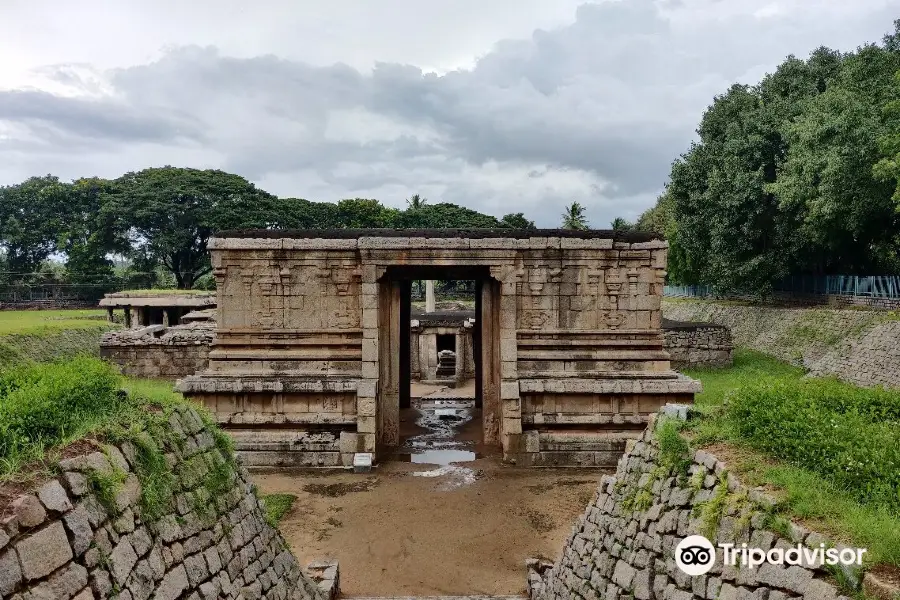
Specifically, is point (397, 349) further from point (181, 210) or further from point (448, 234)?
point (181, 210)

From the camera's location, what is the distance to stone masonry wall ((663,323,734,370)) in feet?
82.8

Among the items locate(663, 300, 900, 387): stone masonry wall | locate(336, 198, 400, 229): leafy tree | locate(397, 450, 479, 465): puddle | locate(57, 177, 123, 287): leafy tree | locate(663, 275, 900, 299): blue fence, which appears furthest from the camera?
locate(336, 198, 400, 229): leafy tree

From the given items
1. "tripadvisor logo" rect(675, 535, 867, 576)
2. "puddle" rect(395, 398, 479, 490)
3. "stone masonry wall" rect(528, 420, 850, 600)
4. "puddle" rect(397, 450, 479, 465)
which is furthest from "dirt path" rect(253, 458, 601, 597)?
"tripadvisor logo" rect(675, 535, 867, 576)

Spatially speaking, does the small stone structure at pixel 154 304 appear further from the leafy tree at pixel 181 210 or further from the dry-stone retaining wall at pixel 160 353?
the leafy tree at pixel 181 210

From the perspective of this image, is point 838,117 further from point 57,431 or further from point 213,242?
point 57,431

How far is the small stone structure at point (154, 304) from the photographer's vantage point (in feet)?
106

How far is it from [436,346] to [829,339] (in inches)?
649

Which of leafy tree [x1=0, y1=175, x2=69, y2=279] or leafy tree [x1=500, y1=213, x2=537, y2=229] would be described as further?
leafy tree [x1=500, y1=213, x2=537, y2=229]

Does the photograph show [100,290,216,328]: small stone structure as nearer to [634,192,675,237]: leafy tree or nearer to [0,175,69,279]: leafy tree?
[0,175,69,279]: leafy tree

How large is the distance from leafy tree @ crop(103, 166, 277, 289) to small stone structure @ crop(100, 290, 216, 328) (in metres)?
9.51

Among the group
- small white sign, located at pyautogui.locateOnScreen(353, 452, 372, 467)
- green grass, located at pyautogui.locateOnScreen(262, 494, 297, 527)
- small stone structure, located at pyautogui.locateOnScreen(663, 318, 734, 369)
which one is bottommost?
green grass, located at pyautogui.locateOnScreen(262, 494, 297, 527)

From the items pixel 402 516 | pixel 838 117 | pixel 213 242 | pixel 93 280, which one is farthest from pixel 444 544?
pixel 93 280

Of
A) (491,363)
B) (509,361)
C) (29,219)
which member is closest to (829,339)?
(491,363)

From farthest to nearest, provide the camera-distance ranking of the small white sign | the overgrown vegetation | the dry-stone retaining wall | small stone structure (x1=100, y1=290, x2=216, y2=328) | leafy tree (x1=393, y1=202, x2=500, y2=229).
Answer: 1. leafy tree (x1=393, y1=202, x2=500, y2=229)
2. small stone structure (x1=100, y1=290, x2=216, y2=328)
3. the dry-stone retaining wall
4. the small white sign
5. the overgrown vegetation
